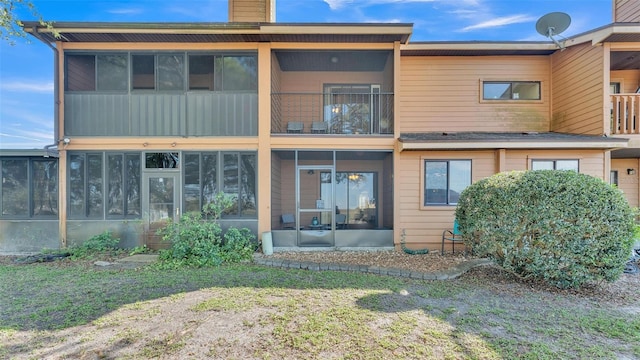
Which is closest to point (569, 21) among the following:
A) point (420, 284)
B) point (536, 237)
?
point (536, 237)

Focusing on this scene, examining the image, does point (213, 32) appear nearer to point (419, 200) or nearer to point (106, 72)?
point (106, 72)

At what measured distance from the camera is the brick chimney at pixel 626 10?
30.1 ft

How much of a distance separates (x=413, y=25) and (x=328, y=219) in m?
5.78

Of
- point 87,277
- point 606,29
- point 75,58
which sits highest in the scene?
point 606,29

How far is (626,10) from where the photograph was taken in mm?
9500

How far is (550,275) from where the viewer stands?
205 inches

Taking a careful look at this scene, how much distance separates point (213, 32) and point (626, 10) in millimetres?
12415

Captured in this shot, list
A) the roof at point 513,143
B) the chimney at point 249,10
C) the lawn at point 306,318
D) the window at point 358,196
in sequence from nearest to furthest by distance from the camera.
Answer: the lawn at point 306,318
the roof at point 513,143
the chimney at point 249,10
the window at point 358,196

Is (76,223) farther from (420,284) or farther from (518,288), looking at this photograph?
(518,288)

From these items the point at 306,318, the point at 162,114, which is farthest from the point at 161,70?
the point at 306,318

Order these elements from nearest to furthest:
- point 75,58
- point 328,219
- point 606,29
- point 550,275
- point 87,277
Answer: point 550,275 < point 87,277 < point 606,29 < point 75,58 < point 328,219

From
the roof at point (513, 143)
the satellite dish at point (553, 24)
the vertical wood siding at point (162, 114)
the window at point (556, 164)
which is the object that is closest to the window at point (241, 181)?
the vertical wood siding at point (162, 114)

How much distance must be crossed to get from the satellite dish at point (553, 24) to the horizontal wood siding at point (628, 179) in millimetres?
5000

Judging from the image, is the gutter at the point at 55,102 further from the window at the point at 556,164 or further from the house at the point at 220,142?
the window at the point at 556,164
